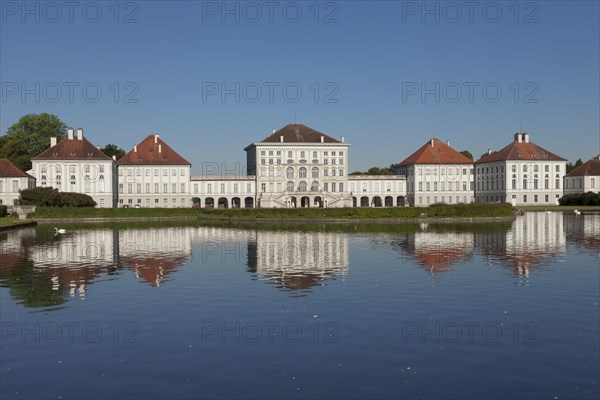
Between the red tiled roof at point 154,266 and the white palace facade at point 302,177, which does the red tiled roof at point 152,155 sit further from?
the red tiled roof at point 154,266

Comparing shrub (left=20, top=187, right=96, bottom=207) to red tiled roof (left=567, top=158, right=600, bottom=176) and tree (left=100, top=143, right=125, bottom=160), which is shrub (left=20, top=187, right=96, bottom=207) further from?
red tiled roof (left=567, top=158, right=600, bottom=176)

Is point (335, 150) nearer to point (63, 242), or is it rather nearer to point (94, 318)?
point (63, 242)

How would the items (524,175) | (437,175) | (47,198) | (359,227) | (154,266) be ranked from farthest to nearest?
1. (437,175)
2. (524,175)
3. (47,198)
4. (359,227)
5. (154,266)

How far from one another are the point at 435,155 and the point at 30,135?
73.5m

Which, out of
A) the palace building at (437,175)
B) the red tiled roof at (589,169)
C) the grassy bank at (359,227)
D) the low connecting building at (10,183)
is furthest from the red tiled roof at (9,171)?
the red tiled roof at (589,169)

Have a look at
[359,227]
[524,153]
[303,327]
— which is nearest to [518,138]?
[524,153]

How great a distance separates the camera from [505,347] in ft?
44.3

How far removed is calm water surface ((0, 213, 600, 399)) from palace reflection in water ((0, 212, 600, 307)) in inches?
8.5

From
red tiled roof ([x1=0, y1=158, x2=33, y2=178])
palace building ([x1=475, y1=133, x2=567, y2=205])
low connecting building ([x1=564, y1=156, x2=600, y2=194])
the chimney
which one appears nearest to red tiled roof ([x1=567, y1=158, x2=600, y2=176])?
low connecting building ([x1=564, y1=156, x2=600, y2=194])

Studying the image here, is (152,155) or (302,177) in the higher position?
(152,155)

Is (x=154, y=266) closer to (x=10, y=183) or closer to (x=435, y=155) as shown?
(x=10, y=183)

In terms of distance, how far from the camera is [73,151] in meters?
95.8

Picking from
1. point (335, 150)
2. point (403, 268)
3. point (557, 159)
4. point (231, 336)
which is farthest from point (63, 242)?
point (557, 159)

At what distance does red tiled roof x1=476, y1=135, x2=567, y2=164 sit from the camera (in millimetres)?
110312
